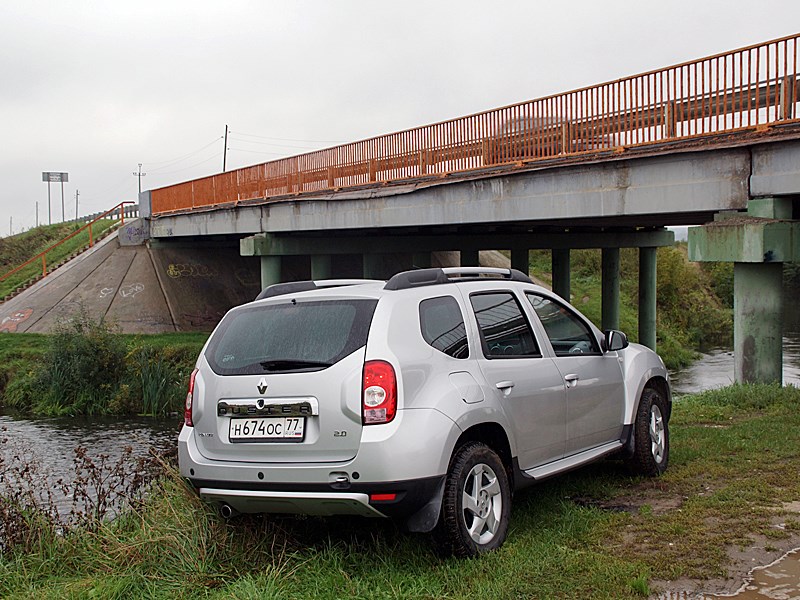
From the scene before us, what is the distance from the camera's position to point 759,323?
42.5 feet

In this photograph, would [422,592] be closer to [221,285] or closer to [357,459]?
[357,459]

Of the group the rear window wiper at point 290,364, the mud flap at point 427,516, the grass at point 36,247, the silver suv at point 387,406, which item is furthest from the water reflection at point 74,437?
the grass at point 36,247

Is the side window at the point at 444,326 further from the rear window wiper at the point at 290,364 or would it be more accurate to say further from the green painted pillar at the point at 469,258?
the green painted pillar at the point at 469,258

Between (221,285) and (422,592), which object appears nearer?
(422,592)

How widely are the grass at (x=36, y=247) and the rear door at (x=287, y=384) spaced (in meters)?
33.6

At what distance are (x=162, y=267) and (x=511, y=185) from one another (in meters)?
23.4

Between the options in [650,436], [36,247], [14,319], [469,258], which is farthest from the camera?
[36,247]

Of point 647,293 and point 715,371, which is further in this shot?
point 647,293

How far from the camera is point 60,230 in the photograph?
52.8 m

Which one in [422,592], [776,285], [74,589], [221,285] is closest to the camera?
[422,592]

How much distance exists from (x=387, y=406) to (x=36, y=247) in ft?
159

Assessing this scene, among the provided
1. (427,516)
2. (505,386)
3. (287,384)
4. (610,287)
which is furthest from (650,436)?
(610,287)

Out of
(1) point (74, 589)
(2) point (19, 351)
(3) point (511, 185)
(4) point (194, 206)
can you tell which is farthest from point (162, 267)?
(1) point (74, 589)

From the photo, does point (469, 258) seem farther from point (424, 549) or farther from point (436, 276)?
point (424, 549)
